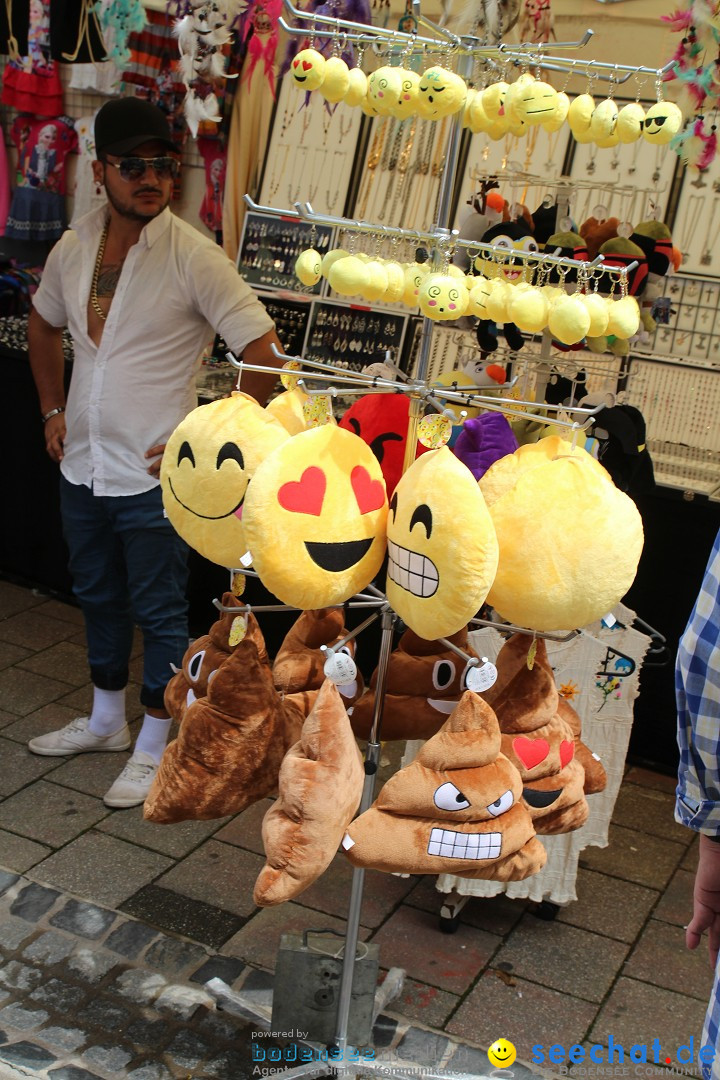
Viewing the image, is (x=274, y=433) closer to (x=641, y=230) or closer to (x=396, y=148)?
(x=641, y=230)

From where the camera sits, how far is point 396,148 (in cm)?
502

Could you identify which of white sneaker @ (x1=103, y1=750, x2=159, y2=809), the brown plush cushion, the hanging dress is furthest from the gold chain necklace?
the hanging dress

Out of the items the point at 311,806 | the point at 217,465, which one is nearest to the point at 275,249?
the point at 217,465

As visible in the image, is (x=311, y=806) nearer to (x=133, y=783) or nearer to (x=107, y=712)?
(x=133, y=783)

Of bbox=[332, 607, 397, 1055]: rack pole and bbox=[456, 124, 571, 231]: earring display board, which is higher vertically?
bbox=[456, 124, 571, 231]: earring display board

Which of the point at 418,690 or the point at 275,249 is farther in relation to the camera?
the point at 275,249

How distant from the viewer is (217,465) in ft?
6.72

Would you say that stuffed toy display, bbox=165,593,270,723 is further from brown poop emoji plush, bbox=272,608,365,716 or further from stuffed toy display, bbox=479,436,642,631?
stuffed toy display, bbox=479,436,642,631

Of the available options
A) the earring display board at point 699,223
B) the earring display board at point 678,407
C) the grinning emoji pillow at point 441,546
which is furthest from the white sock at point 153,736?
the earring display board at point 699,223

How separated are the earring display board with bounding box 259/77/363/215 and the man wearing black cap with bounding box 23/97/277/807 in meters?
1.80

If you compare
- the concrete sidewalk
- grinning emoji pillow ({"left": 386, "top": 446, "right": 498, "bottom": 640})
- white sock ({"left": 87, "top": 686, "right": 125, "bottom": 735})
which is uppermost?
grinning emoji pillow ({"left": 386, "top": 446, "right": 498, "bottom": 640})

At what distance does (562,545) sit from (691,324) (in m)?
3.01

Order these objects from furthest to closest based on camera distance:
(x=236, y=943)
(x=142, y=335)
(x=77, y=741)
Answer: (x=77, y=741)
(x=142, y=335)
(x=236, y=943)

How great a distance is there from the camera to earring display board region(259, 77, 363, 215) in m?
5.12
